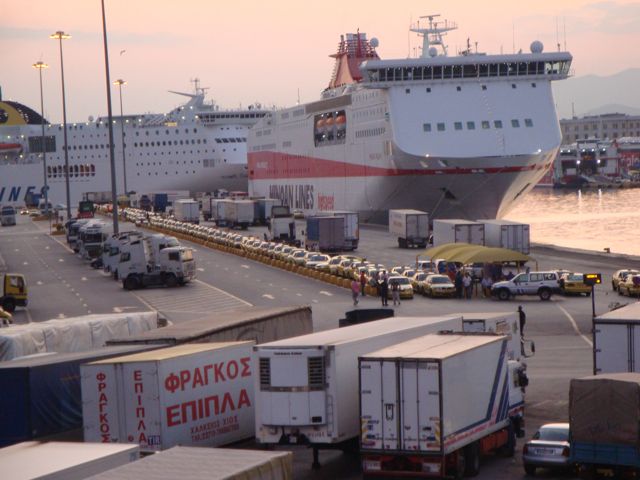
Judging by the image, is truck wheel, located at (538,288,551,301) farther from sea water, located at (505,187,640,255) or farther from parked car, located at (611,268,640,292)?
sea water, located at (505,187,640,255)

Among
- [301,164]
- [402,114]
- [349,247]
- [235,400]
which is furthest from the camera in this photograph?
[301,164]

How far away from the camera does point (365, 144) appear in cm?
8781

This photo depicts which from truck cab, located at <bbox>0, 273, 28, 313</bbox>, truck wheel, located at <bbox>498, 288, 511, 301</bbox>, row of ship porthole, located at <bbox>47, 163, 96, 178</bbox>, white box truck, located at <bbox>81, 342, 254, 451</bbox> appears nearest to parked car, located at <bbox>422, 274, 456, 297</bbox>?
truck wheel, located at <bbox>498, 288, 511, 301</bbox>

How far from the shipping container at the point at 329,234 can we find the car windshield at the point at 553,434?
45358 mm

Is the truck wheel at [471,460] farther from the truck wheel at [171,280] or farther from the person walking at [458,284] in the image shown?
the truck wheel at [171,280]

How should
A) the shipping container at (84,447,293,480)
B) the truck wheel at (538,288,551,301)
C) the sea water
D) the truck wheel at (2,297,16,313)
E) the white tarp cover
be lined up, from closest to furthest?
1. the shipping container at (84,447,293,480)
2. the white tarp cover
3. the truck wheel at (538,288,551,301)
4. the truck wheel at (2,297,16,313)
5. the sea water

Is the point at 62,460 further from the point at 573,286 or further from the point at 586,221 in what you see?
the point at 586,221

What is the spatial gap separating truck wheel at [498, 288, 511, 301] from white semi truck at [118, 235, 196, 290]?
14.7 meters

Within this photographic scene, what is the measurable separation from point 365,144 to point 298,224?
1060 centimetres

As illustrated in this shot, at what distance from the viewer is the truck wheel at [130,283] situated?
52.8 m

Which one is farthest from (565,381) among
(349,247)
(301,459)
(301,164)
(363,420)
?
(301,164)

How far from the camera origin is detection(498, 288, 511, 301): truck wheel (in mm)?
44969

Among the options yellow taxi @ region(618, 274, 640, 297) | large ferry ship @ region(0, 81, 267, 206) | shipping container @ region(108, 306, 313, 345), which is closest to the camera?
shipping container @ region(108, 306, 313, 345)

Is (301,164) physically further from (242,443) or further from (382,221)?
(242,443)
